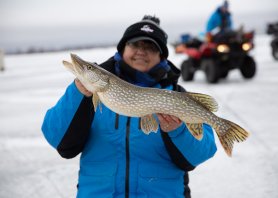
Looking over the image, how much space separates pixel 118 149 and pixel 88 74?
0.55 meters

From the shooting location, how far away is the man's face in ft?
7.38

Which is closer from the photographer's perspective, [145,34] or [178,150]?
[178,150]

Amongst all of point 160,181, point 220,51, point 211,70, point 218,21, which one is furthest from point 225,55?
point 160,181

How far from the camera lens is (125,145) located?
6.75 ft

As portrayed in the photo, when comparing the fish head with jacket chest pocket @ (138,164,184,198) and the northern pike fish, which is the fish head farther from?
jacket chest pocket @ (138,164,184,198)

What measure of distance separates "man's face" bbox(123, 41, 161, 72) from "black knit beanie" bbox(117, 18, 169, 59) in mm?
38

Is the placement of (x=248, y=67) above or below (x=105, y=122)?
below

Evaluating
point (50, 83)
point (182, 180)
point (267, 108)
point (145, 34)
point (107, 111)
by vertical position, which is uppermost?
point (145, 34)

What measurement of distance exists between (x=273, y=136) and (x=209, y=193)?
5.40 feet

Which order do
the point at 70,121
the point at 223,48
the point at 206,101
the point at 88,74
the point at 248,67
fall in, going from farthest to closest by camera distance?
1. the point at 248,67
2. the point at 223,48
3. the point at 70,121
4. the point at 206,101
5. the point at 88,74

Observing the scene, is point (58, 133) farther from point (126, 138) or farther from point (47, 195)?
point (47, 195)

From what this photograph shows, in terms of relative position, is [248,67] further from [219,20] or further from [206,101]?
[206,101]

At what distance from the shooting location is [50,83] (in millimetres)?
9609

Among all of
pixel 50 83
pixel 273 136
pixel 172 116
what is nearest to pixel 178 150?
pixel 172 116
